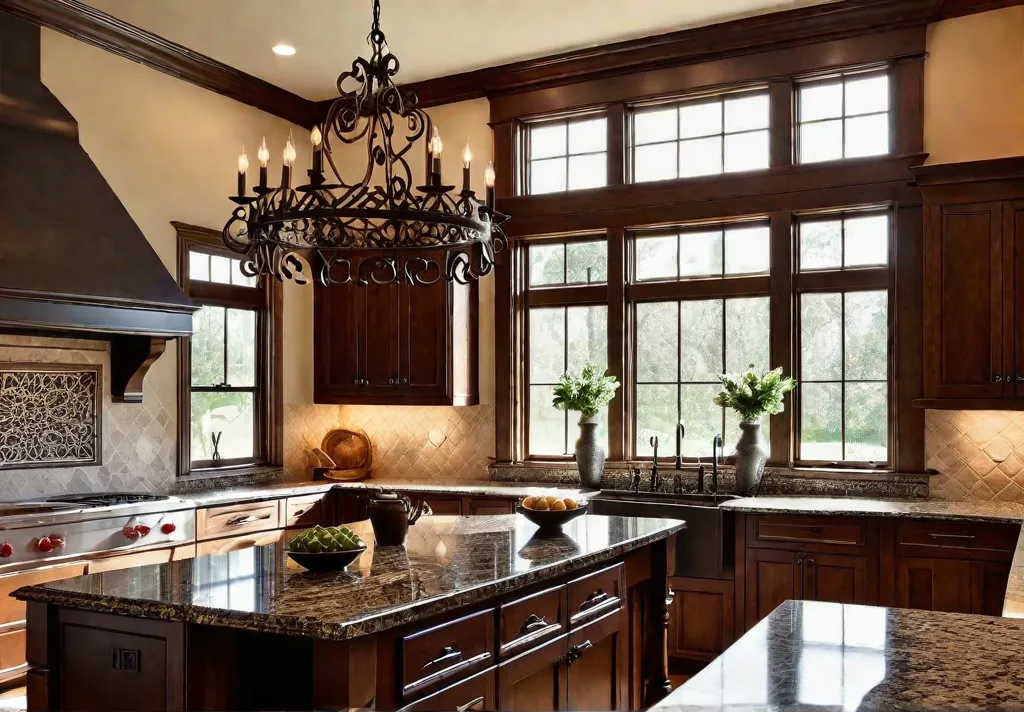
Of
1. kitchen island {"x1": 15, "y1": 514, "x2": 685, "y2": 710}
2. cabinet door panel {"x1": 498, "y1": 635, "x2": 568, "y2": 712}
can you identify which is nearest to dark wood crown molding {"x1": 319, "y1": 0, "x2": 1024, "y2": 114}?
kitchen island {"x1": 15, "y1": 514, "x2": 685, "y2": 710}

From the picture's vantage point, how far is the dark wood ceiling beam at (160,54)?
206 inches

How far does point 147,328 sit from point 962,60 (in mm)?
4725

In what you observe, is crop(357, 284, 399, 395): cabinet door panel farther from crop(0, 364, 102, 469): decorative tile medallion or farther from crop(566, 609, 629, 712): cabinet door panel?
crop(566, 609, 629, 712): cabinet door panel

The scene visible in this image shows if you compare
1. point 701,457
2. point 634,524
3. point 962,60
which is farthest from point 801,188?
point 634,524

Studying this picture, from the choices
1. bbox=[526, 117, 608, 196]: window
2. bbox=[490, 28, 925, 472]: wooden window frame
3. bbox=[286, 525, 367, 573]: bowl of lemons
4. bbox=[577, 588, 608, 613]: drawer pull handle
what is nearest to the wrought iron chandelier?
bbox=[286, 525, 367, 573]: bowl of lemons

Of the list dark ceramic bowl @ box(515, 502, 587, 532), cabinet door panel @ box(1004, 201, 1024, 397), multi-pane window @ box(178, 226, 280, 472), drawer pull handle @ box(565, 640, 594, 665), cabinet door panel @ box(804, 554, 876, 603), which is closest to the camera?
drawer pull handle @ box(565, 640, 594, 665)

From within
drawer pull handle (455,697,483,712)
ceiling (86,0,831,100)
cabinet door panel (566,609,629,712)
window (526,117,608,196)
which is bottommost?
cabinet door panel (566,609,629,712)

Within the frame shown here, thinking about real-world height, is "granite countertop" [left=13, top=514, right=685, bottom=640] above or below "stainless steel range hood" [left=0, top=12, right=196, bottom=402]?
below

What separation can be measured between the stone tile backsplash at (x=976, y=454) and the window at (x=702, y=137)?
1.87 meters

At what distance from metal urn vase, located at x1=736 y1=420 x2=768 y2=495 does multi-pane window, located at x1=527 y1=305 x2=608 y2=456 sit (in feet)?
3.51

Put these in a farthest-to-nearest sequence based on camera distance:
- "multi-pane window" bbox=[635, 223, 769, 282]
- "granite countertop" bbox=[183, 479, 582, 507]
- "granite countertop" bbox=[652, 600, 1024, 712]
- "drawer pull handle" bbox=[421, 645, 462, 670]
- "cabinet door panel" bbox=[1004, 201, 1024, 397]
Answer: "multi-pane window" bbox=[635, 223, 769, 282], "granite countertop" bbox=[183, 479, 582, 507], "cabinet door panel" bbox=[1004, 201, 1024, 397], "drawer pull handle" bbox=[421, 645, 462, 670], "granite countertop" bbox=[652, 600, 1024, 712]

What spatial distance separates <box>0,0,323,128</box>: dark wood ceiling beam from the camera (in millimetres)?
5242

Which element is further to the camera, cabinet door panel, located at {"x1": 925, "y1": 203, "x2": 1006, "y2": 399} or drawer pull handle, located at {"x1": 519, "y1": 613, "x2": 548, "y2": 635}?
cabinet door panel, located at {"x1": 925, "y1": 203, "x2": 1006, "y2": 399}

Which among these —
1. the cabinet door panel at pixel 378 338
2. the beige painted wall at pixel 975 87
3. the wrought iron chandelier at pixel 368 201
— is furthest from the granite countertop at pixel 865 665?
the cabinet door panel at pixel 378 338
